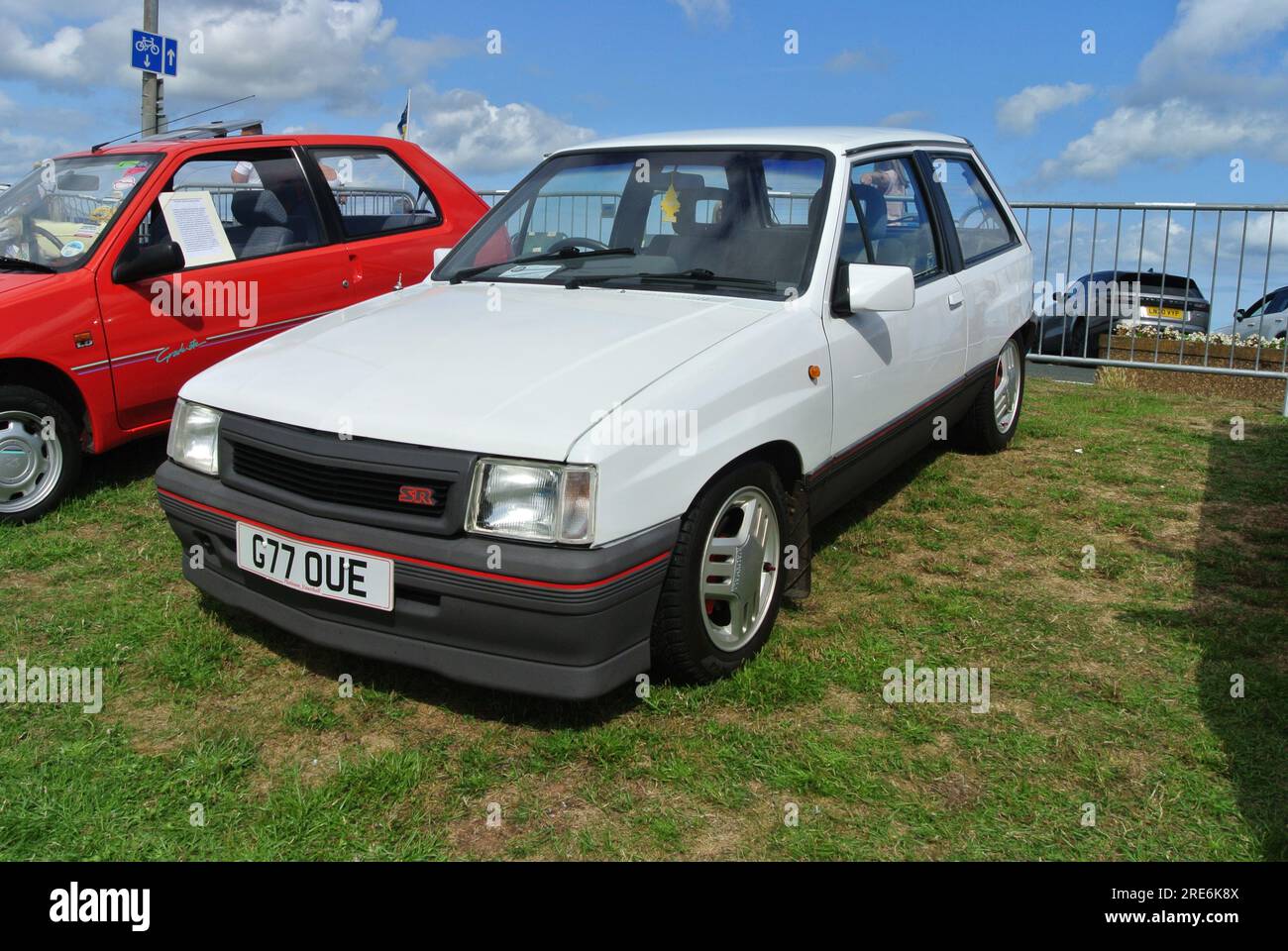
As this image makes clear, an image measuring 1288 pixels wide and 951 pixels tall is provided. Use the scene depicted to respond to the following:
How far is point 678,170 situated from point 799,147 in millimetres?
492

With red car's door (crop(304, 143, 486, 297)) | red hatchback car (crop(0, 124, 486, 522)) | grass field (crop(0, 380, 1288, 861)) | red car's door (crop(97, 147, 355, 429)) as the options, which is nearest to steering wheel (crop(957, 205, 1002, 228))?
grass field (crop(0, 380, 1288, 861))

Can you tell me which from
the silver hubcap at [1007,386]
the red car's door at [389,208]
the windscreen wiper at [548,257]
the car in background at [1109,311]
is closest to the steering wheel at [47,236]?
the red car's door at [389,208]

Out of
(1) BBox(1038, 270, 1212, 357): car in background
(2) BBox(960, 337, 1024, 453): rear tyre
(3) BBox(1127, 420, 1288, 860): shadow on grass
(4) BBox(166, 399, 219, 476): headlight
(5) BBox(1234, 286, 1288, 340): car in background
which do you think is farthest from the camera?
(5) BBox(1234, 286, 1288, 340): car in background

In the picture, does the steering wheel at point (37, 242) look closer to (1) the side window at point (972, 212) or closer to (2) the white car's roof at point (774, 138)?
(2) the white car's roof at point (774, 138)

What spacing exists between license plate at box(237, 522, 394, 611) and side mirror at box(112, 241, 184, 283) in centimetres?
262

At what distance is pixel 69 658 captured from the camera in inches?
145

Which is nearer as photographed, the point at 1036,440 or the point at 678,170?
the point at 678,170

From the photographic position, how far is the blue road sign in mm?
12195

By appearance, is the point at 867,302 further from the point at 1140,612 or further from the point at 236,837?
the point at 236,837

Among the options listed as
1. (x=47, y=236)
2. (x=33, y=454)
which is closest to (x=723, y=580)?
(x=33, y=454)

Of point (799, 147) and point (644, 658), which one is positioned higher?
point (799, 147)

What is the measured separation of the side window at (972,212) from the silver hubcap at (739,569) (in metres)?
2.41

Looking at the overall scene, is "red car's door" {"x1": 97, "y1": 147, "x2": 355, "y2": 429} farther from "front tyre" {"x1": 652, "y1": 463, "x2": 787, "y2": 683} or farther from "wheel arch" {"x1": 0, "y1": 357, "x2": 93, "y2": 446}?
"front tyre" {"x1": 652, "y1": 463, "x2": 787, "y2": 683}

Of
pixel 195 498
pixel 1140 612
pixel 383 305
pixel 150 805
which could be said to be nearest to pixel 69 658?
pixel 195 498
